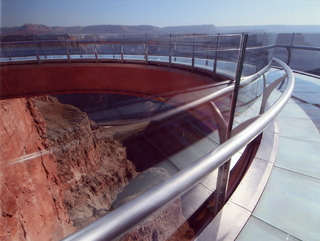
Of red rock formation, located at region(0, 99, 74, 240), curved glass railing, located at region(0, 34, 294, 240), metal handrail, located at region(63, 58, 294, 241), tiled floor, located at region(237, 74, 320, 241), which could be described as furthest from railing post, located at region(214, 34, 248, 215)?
red rock formation, located at region(0, 99, 74, 240)

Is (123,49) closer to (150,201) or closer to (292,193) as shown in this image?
(292,193)

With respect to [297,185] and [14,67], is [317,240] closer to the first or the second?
[297,185]

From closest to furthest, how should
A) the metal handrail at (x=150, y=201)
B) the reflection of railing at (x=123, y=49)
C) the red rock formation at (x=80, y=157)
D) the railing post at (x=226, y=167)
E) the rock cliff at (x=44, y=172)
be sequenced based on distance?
the metal handrail at (x=150, y=201)
the railing post at (x=226, y=167)
the rock cliff at (x=44, y=172)
the reflection of railing at (x=123, y=49)
the red rock formation at (x=80, y=157)

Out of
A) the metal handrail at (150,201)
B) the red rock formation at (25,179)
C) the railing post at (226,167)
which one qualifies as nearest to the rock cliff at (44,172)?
the red rock formation at (25,179)

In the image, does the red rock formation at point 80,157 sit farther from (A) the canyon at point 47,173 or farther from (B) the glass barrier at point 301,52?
(B) the glass barrier at point 301,52

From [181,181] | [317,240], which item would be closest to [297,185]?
[317,240]

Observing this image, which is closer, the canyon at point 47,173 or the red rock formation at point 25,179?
the canyon at point 47,173

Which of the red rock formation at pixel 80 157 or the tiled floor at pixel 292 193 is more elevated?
the tiled floor at pixel 292 193

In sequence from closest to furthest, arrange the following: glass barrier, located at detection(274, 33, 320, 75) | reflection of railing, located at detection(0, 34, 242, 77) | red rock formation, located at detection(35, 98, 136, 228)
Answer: glass barrier, located at detection(274, 33, 320, 75)
reflection of railing, located at detection(0, 34, 242, 77)
red rock formation, located at detection(35, 98, 136, 228)

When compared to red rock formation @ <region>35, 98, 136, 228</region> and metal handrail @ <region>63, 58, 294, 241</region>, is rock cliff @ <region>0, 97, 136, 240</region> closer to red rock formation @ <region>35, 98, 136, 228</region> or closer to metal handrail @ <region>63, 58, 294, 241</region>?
red rock formation @ <region>35, 98, 136, 228</region>
